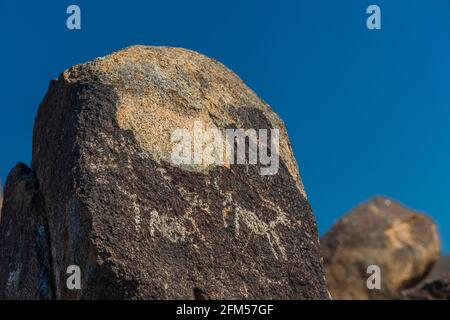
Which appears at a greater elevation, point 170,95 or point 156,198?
point 170,95

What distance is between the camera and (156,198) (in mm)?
5391

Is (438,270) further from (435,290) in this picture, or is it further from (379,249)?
(435,290)

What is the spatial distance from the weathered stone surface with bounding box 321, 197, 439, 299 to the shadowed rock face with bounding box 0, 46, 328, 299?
12.0 metres

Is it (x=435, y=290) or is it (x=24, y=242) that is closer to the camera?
(x=24, y=242)

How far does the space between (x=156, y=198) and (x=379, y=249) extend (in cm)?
1339

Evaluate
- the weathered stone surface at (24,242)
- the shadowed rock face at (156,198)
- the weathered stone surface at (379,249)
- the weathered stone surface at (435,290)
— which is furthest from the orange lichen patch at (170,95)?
the weathered stone surface at (379,249)

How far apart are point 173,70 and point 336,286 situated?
40.7 feet

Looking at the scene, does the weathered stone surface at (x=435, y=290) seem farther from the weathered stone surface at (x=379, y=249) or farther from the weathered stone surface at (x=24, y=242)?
the weathered stone surface at (x=24, y=242)

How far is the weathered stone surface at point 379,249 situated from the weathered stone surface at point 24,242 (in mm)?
12120

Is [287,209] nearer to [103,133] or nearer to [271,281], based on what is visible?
→ [271,281]

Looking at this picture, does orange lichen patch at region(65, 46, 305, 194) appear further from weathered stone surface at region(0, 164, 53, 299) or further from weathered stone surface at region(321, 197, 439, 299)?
weathered stone surface at region(321, 197, 439, 299)

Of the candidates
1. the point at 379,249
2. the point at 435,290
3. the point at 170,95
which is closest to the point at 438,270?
the point at 379,249

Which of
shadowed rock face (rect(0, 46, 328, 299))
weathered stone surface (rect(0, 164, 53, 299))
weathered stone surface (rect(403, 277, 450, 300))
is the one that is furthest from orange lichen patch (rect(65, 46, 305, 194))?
weathered stone surface (rect(403, 277, 450, 300))
